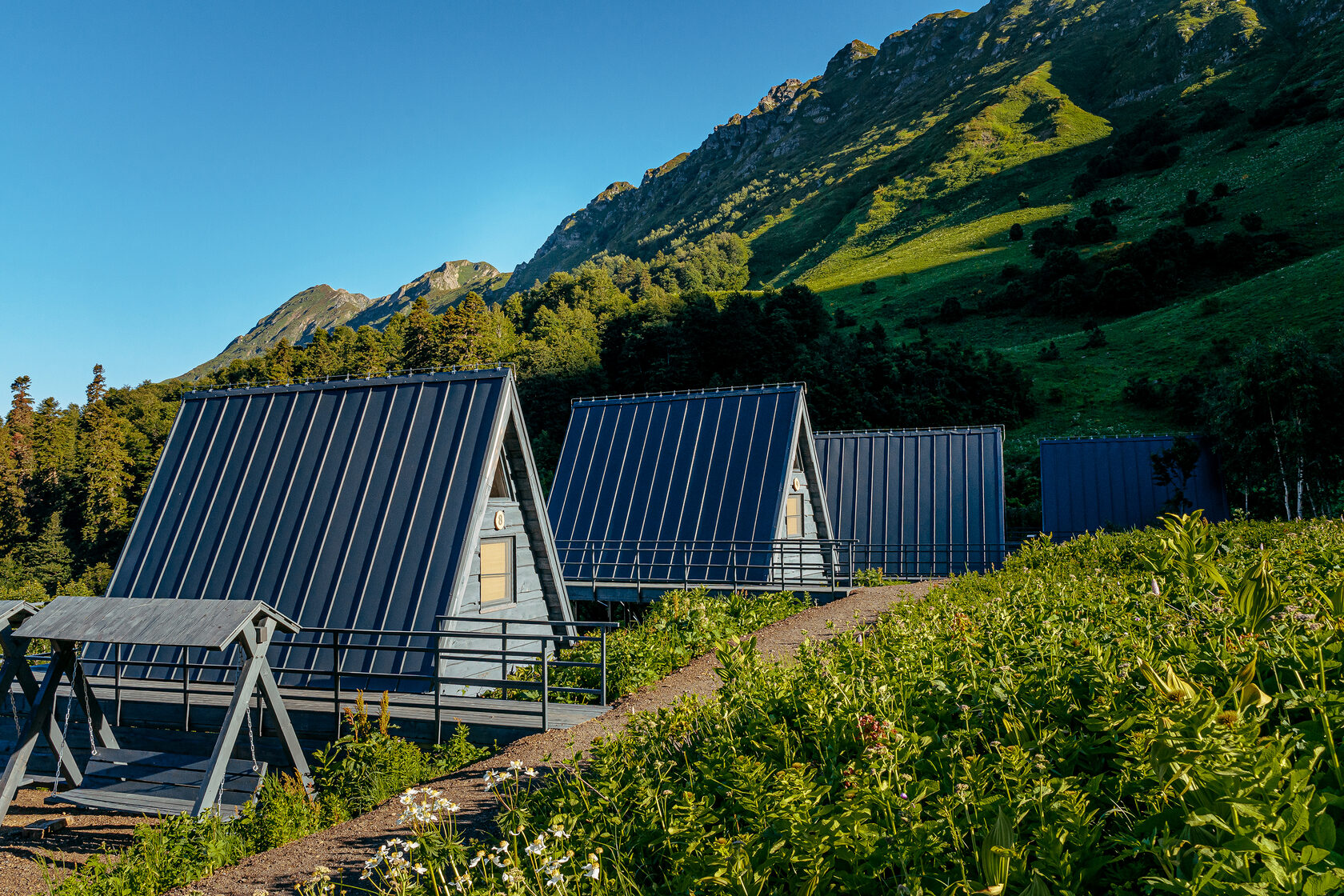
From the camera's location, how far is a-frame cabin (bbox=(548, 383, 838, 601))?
18.8 meters

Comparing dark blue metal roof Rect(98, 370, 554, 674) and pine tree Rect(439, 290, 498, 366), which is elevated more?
pine tree Rect(439, 290, 498, 366)

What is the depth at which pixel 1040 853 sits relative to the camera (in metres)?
2.52

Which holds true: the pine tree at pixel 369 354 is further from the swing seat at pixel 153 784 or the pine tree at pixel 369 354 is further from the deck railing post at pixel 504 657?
the swing seat at pixel 153 784

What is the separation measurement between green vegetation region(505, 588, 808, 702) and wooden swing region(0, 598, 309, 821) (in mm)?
3778

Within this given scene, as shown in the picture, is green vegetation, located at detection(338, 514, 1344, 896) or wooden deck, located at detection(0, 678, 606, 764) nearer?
green vegetation, located at detection(338, 514, 1344, 896)

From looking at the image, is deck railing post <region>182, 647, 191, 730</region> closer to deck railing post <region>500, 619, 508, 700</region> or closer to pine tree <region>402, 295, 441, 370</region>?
deck railing post <region>500, 619, 508, 700</region>

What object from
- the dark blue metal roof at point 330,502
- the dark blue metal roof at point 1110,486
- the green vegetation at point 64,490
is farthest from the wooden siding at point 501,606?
the green vegetation at point 64,490

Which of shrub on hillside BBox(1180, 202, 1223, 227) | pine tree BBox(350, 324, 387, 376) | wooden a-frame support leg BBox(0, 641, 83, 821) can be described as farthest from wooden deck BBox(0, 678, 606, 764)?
shrub on hillside BBox(1180, 202, 1223, 227)

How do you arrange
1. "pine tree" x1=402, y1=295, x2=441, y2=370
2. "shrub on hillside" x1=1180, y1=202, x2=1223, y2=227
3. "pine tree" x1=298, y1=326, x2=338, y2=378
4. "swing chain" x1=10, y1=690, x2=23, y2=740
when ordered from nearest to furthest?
"swing chain" x1=10, y1=690, x2=23, y2=740 → "shrub on hillside" x1=1180, y1=202, x2=1223, y2=227 → "pine tree" x1=402, y1=295, x2=441, y2=370 → "pine tree" x1=298, y1=326, x2=338, y2=378

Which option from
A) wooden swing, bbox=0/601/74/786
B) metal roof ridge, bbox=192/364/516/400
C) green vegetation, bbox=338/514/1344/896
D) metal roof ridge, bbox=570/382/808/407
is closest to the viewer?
green vegetation, bbox=338/514/1344/896

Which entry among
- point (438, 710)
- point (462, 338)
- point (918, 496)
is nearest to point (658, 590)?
point (438, 710)

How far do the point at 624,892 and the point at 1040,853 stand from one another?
2063 millimetres

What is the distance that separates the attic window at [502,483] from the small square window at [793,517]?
844cm

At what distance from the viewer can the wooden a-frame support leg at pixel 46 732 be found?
28.0 feet
